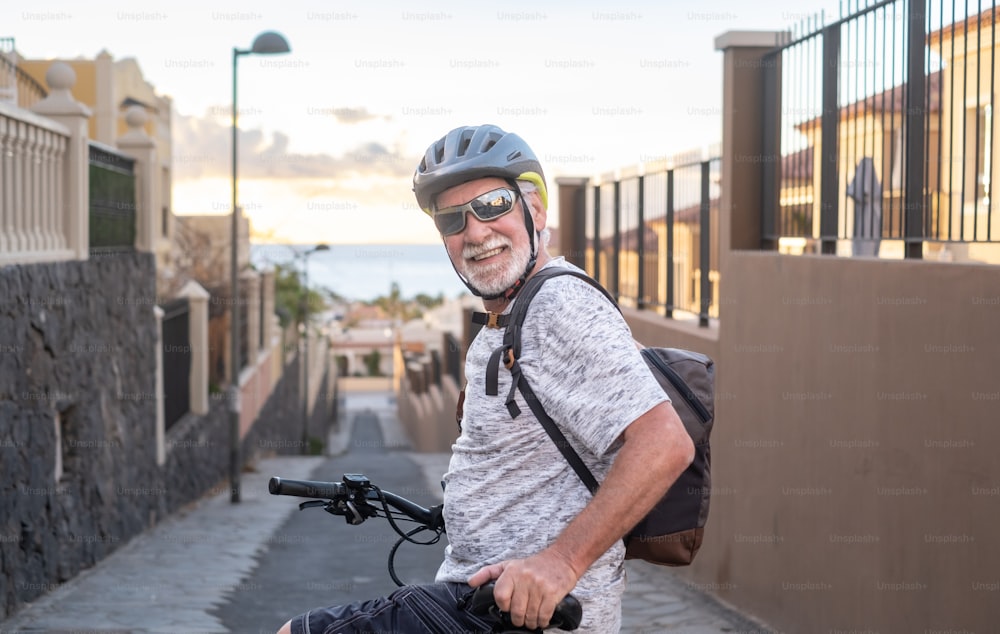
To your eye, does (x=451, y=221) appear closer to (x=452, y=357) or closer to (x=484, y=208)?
(x=484, y=208)

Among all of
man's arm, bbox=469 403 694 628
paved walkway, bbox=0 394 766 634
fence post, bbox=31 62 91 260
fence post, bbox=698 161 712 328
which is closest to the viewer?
man's arm, bbox=469 403 694 628

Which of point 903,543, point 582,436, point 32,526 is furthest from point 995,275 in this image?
point 32,526

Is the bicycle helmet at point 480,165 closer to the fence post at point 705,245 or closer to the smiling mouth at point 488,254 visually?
the smiling mouth at point 488,254

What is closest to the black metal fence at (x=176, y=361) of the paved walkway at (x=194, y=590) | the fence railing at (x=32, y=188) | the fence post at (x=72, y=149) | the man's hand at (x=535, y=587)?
the paved walkway at (x=194, y=590)

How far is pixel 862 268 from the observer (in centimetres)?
568

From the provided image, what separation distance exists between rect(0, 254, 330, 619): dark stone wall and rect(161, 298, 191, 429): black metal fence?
65cm

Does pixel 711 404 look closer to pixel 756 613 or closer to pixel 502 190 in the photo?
pixel 502 190

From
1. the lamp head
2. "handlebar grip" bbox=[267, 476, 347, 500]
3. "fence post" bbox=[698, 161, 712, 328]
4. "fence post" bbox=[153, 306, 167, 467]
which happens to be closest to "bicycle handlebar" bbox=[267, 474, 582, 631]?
"handlebar grip" bbox=[267, 476, 347, 500]

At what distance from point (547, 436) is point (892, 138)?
4.35 metres

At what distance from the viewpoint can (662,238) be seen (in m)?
10.7

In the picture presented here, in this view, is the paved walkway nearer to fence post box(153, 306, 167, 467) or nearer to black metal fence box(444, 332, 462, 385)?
fence post box(153, 306, 167, 467)

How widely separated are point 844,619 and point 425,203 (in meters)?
4.03

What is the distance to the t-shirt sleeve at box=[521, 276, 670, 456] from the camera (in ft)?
7.15

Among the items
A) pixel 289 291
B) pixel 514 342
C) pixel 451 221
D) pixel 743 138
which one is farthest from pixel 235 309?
pixel 289 291
